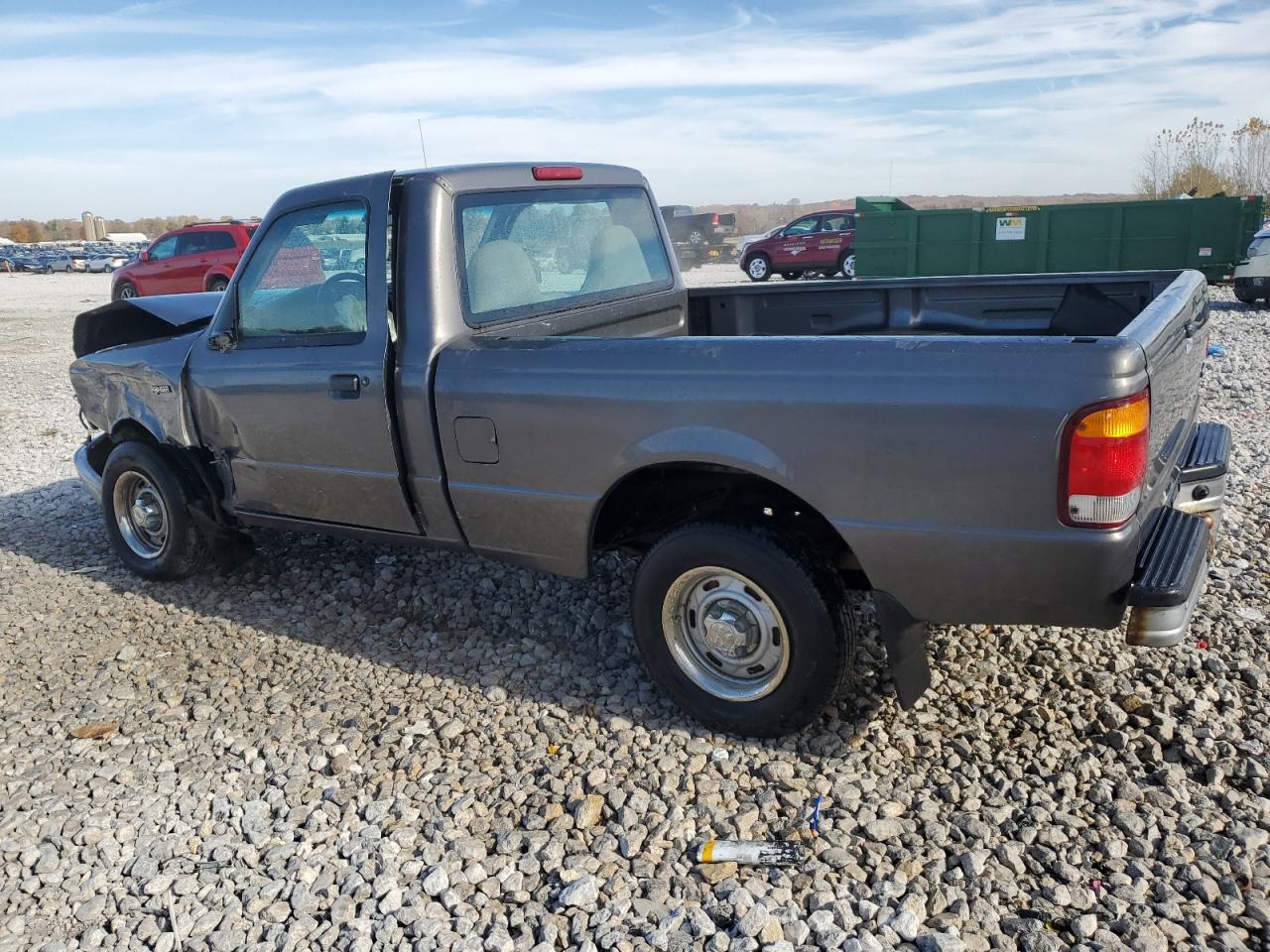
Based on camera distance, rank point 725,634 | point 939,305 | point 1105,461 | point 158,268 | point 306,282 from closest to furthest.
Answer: point 1105,461, point 725,634, point 306,282, point 939,305, point 158,268

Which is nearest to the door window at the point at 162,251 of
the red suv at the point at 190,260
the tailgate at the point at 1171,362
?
the red suv at the point at 190,260

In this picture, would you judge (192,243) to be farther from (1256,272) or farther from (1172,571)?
(1172,571)

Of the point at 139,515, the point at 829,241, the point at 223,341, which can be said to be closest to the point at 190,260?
the point at 829,241

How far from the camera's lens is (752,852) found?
9.71 feet

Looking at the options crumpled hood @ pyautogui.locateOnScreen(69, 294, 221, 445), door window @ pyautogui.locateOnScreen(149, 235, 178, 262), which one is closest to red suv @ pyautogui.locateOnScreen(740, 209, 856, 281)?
door window @ pyautogui.locateOnScreen(149, 235, 178, 262)

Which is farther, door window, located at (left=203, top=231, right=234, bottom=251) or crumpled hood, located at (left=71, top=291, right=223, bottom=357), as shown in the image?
door window, located at (left=203, top=231, right=234, bottom=251)

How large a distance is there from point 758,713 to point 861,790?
436 millimetres

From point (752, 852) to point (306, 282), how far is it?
9.85 feet

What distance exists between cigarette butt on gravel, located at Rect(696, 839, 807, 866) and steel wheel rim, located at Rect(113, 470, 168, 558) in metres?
3.55

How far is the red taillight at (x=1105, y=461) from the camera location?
2.67 metres

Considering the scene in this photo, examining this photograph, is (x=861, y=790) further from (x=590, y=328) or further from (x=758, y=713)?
(x=590, y=328)

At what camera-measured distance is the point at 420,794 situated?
3.37 meters

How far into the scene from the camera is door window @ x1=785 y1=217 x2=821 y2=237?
78.7 feet

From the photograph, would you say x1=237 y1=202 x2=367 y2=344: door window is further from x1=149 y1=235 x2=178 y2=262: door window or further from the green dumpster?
x1=149 y1=235 x2=178 y2=262: door window
